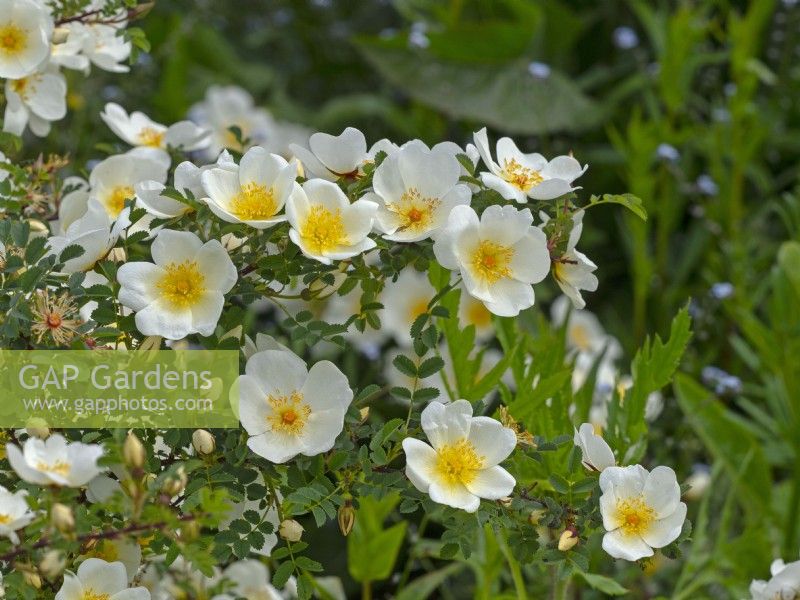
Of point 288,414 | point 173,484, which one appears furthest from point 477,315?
point 173,484

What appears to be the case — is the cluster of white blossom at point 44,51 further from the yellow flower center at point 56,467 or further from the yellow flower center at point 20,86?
the yellow flower center at point 56,467

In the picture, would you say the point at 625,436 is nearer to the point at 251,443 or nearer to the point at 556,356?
the point at 556,356

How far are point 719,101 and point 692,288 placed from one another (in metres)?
0.32

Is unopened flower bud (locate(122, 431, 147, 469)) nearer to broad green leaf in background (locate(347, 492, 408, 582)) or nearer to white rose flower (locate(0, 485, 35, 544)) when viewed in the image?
white rose flower (locate(0, 485, 35, 544))

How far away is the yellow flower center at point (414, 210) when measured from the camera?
0.80 meters

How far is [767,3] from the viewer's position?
65.7 inches

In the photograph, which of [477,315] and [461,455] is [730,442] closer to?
[477,315]

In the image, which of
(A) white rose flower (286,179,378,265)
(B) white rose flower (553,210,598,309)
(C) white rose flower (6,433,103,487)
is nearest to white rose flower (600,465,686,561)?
(B) white rose flower (553,210,598,309)

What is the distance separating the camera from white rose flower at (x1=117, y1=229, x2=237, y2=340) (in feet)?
2.52

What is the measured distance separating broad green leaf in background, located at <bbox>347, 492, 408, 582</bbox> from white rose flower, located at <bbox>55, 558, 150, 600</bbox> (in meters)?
0.28

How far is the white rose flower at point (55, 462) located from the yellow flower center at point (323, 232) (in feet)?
0.64

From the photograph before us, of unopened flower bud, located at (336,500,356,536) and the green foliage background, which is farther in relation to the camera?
the green foliage background

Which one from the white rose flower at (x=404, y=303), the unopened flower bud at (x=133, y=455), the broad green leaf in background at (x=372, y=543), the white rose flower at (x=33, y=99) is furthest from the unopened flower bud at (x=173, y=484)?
the white rose flower at (x=404, y=303)

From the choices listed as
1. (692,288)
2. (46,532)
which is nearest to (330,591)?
(46,532)
